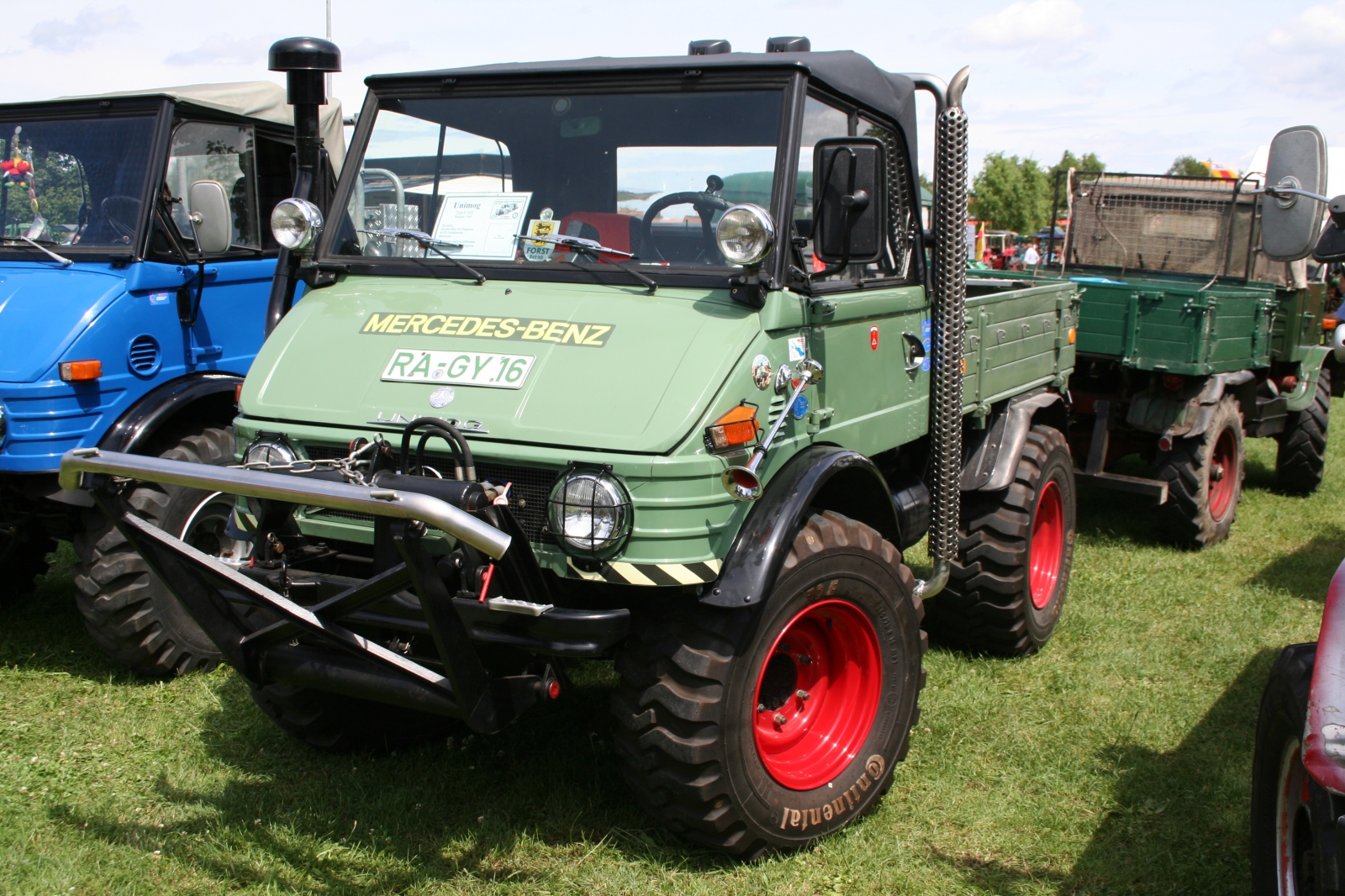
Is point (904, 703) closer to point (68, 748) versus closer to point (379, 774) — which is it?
point (379, 774)

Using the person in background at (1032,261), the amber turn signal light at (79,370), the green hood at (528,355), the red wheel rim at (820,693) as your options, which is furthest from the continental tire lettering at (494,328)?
the person in background at (1032,261)

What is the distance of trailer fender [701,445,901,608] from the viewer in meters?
3.20

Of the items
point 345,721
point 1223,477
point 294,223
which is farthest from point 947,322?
point 1223,477

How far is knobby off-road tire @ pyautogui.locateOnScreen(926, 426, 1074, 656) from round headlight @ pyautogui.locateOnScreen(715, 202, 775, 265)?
2182mm

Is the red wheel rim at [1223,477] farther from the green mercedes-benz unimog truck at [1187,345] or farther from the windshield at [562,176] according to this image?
the windshield at [562,176]

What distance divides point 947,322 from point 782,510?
1.40m

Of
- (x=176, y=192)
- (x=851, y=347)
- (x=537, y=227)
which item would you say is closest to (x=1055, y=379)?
(x=851, y=347)

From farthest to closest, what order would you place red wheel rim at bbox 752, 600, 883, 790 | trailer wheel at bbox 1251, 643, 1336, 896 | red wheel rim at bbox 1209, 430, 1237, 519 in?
red wheel rim at bbox 1209, 430, 1237, 519 < red wheel rim at bbox 752, 600, 883, 790 < trailer wheel at bbox 1251, 643, 1336, 896

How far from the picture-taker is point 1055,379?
20.2 ft

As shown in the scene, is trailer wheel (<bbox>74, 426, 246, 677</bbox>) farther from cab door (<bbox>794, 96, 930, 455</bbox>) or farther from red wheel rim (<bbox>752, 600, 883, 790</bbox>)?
cab door (<bbox>794, 96, 930, 455</bbox>)

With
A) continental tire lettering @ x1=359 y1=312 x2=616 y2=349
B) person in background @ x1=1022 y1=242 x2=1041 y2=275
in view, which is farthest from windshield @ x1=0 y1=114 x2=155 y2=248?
person in background @ x1=1022 y1=242 x2=1041 y2=275

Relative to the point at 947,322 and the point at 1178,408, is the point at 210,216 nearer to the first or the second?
the point at 947,322

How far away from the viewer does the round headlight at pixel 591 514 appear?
3072mm

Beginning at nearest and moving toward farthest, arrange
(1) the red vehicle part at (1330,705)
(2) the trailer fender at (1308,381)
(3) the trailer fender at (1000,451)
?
(1) the red vehicle part at (1330,705)
(3) the trailer fender at (1000,451)
(2) the trailer fender at (1308,381)
